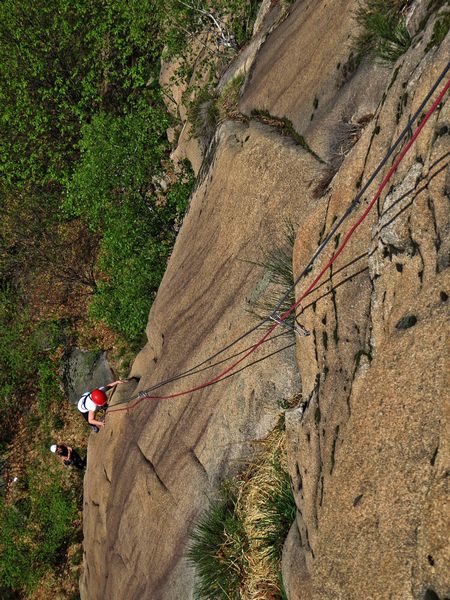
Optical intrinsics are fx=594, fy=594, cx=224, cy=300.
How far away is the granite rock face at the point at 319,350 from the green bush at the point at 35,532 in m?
5.05

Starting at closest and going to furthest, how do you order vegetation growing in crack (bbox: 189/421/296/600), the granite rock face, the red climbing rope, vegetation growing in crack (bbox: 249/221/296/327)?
the granite rock face, the red climbing rope, vegetation growing in crack (bbox: 189/421/296/600), vegetation growing in crack (bbox: 249/221/296/327)

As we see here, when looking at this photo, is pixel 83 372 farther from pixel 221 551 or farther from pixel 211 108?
pixel 221 551

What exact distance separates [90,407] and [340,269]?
9.83 meters

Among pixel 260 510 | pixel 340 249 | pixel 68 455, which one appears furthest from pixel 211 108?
pixel 68 455

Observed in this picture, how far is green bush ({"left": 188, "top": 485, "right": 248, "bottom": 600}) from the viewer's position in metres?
7.40

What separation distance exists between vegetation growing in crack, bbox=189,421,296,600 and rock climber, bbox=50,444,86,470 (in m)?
10.2

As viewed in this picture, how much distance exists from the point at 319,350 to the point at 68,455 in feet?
44.0

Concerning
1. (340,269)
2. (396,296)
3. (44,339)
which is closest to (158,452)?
(340,269)

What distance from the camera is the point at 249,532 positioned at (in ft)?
24.1

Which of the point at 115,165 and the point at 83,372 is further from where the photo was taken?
the point at 83,372

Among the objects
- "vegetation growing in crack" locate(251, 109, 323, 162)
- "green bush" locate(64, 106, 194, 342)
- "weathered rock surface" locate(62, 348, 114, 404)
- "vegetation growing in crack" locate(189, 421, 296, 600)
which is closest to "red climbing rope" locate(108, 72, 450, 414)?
"vegetation growing in crack" locate(189, 421, 296, 600)

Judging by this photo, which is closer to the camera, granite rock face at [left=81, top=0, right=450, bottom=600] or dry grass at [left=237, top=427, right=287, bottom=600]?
granite rock face at [left=81, top=0, right=450, bottom=600]

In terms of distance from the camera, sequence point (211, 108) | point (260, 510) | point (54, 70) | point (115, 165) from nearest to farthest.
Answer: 1. point (260, 510)
2. point (211, 108)
3. point (115, 165)
4. point (54, 70)

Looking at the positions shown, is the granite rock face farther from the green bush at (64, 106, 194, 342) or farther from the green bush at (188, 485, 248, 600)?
the green bush at (64, 106, 194, 342)
